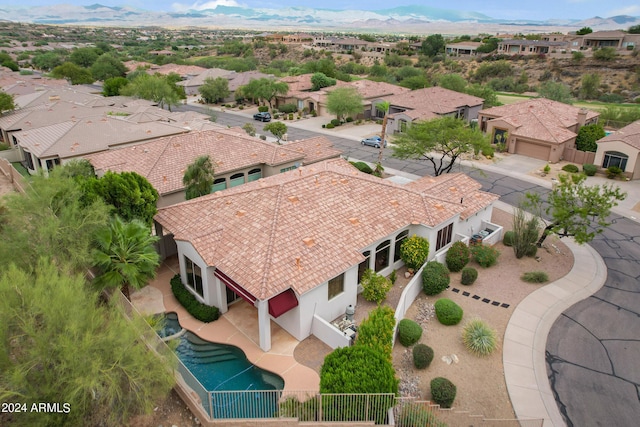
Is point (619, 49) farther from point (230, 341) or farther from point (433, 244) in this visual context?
point (230, 341)

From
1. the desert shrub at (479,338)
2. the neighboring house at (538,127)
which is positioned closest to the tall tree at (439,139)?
the neighboring house at (538,127)

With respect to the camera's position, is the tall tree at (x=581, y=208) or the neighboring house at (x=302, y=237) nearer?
the neighboring house at (x=302, y=237)

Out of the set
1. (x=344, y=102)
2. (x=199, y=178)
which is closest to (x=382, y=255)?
(x=199, y=178)

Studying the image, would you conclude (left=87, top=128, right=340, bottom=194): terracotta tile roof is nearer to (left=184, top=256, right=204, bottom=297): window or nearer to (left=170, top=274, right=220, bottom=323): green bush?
(left=184, top=256, right=204, bottom=297): window

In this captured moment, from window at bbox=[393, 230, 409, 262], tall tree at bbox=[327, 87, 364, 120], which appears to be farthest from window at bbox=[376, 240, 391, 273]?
tall tree at bbox=[327, 87, 364, 120]

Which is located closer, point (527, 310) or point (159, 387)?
point (159, 387)

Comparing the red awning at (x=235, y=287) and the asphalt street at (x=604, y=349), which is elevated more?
the red awning at (x=235, y=287)

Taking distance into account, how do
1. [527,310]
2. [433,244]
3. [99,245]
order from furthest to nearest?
[433,244] → [527,310] → [99,245]

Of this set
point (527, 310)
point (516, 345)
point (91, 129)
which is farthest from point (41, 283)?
point (91, 129)

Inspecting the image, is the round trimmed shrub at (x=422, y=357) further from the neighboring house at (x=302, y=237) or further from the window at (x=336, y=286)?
the window at (x=336, y=286)
